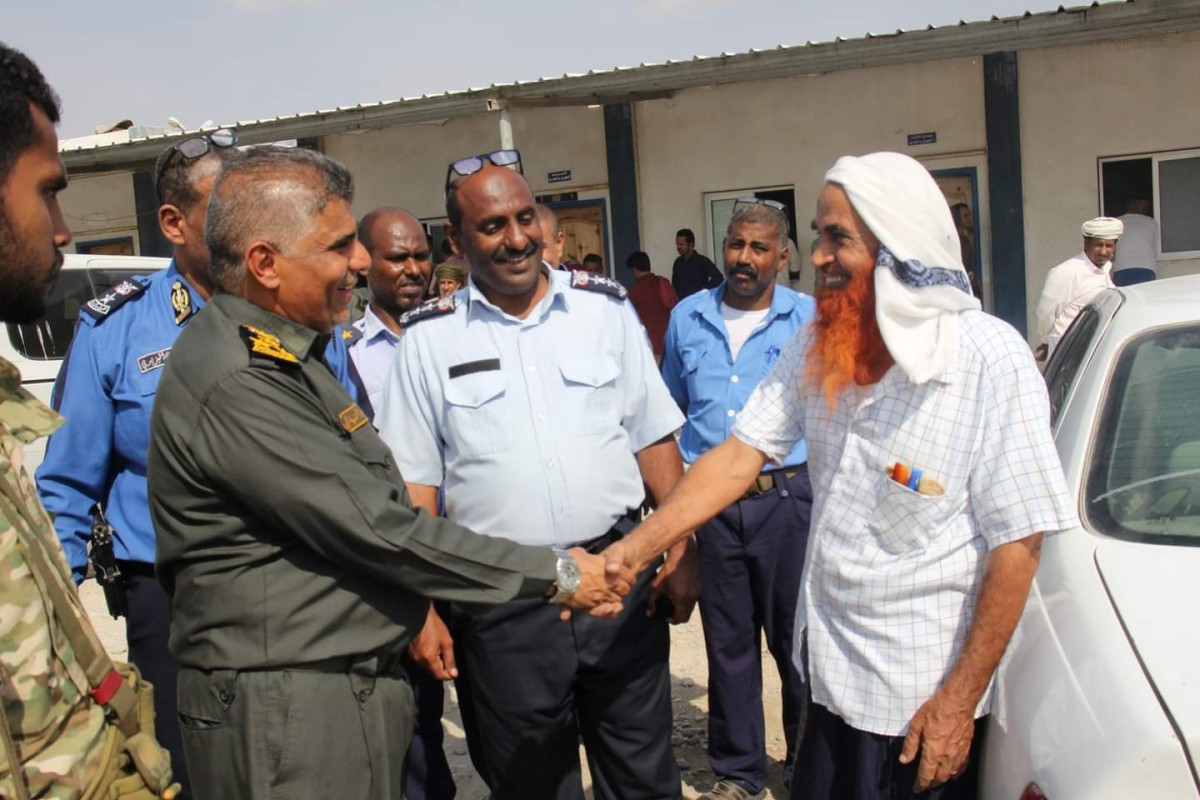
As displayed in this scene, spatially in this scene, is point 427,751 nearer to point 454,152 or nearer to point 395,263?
point 395,263

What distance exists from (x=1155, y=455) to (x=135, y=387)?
8.32ft

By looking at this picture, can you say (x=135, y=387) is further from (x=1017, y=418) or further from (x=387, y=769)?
(x=1017, y=418)

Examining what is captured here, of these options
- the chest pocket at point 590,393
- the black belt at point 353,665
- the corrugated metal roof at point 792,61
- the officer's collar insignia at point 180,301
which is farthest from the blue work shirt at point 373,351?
the corrugated metal roof at point 792,61

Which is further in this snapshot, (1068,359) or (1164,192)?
(1164,192)

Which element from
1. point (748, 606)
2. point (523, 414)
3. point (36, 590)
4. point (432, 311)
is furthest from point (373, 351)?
point (36, 590)

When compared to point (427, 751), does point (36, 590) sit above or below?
above

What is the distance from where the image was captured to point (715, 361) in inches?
150

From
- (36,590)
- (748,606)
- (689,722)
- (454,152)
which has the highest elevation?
(454,152)

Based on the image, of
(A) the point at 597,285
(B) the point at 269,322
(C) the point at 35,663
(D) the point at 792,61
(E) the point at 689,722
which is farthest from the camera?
(D) the point at 792,61

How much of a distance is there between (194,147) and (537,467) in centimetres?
128

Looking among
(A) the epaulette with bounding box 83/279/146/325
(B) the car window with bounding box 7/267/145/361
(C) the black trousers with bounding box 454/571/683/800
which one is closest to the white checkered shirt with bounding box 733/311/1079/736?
(C) the black trousers with bounding box 454/571/683/800

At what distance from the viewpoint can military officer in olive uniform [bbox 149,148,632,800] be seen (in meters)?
1.85

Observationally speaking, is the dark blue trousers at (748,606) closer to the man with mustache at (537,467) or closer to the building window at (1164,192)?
the man with mustache at (537,467)

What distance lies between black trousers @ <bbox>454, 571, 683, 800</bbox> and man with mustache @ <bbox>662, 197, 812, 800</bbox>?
83 centimetres
